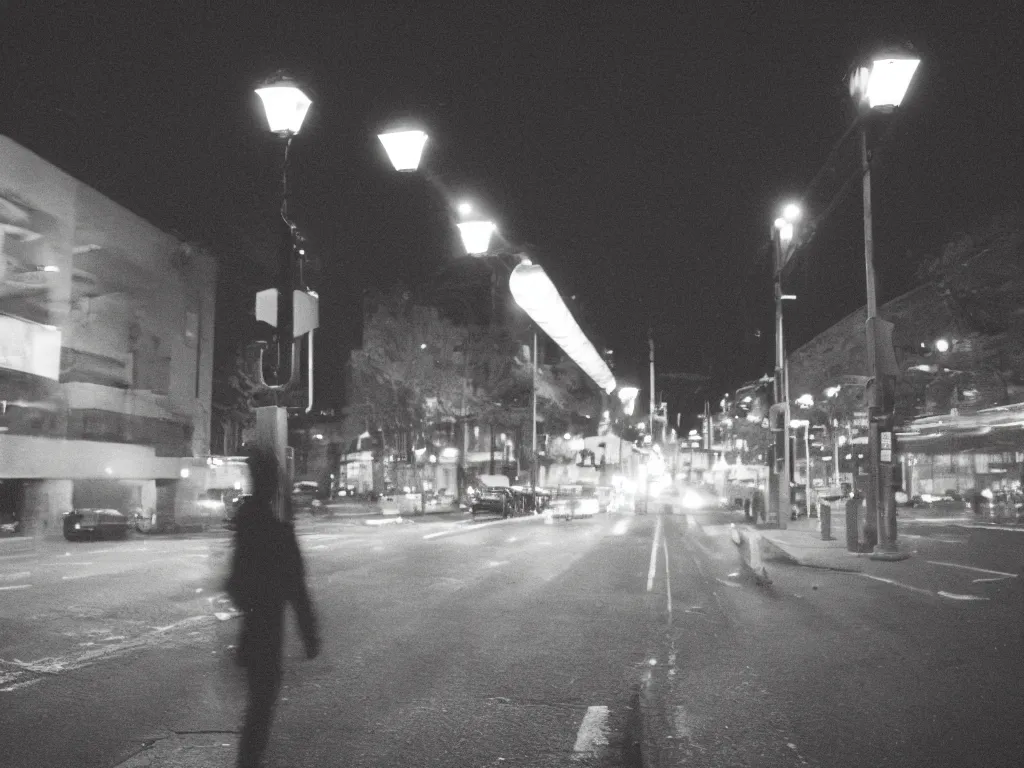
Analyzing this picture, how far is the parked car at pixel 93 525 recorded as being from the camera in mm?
29047

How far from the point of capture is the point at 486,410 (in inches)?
2003

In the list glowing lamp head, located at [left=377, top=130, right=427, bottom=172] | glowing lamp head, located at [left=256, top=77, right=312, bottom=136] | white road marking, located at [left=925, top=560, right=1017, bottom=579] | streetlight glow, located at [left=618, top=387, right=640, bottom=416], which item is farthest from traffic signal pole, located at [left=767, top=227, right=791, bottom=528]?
streetlight glow, located at [left=618, top=387, right=640, bottom=416]

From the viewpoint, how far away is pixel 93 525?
29016 mm

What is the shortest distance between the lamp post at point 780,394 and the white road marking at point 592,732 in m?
21.7

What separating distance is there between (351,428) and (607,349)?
34.3 metres

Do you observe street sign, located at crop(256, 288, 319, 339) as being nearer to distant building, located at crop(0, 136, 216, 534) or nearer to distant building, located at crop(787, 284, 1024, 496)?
distant building, located at crop(787, 284, 1024, 496)

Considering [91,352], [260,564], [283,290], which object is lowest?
[260,564]

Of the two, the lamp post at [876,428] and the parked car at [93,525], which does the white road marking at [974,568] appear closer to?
the lamp post at [876,428]

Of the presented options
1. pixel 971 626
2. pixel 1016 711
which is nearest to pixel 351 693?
pixel 1016 711

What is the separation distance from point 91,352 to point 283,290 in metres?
28.9

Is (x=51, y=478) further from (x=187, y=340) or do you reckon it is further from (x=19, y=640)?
(x=19, y=640)

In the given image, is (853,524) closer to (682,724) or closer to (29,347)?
(682,724)

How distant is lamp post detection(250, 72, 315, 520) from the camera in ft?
32.7

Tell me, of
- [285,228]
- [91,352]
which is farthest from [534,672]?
[91,352]
